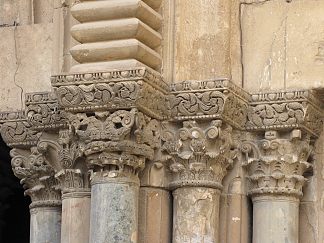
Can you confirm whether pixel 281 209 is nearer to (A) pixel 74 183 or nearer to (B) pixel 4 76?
(A) pixel 74 183

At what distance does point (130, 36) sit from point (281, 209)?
66.5 inches

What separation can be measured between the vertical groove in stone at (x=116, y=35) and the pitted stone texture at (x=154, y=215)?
93 centimetres

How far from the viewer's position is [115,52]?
38.1 ft

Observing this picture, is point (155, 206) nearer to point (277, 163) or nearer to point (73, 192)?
point (73, 192)

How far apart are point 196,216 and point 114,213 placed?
66cm

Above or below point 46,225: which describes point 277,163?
above

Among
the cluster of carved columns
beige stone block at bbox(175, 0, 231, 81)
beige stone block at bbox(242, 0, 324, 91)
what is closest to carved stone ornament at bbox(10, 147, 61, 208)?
the cluster of carved columns

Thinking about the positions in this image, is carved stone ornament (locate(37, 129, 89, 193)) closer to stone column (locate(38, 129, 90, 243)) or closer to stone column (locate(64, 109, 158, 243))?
stone column (locate(38, 129, 90, 243))

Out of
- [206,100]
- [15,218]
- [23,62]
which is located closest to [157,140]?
[206,100]

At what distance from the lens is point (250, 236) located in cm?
1200

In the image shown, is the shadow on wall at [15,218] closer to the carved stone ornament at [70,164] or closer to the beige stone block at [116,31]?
the carved stone ornament at [70,164]

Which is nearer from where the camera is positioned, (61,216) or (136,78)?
(136,78)

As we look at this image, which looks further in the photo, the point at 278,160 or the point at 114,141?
the point at 278,160

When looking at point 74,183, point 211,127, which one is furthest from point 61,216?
point 211,127
